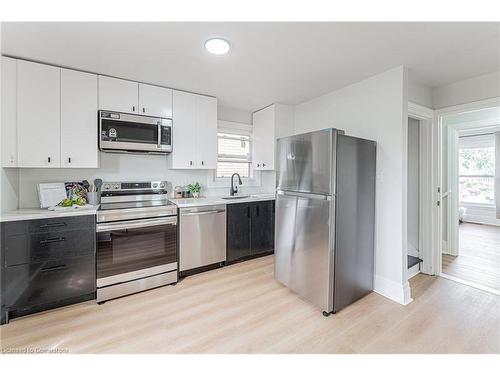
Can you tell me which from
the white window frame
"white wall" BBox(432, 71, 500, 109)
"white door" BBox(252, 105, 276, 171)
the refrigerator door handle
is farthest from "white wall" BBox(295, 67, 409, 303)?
the white window frame

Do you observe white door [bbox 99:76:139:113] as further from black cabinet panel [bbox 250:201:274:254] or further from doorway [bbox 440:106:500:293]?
doorway [bbox 440:106:500:293]

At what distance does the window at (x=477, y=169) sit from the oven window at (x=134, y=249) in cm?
776

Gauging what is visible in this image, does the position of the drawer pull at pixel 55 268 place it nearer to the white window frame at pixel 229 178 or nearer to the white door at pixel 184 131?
the white door at pixel 184 131

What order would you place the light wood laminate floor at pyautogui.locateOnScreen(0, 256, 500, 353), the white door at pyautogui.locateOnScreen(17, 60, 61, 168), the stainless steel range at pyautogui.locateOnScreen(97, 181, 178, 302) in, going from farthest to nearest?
1. the stainless steel range at pyautogui.locateOnScreen(97, 181, 178, 302)
2. the white door at pyautogui.locateOnScreen(17, 60, 61, 168)
3. the light wood laminate floor at pyautogui.locateOnScreen(0, 256, 500, 353)

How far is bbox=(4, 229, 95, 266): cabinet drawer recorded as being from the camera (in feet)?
6.26

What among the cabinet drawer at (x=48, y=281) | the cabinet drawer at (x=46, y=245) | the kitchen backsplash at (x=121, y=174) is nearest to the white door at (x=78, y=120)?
the kitchen backsplash at (x=121, y=174)

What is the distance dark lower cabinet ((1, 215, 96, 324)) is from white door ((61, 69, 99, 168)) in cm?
70

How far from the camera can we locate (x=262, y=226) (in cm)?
341

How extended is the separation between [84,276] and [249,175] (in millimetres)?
2739

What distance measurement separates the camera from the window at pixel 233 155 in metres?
3.79
